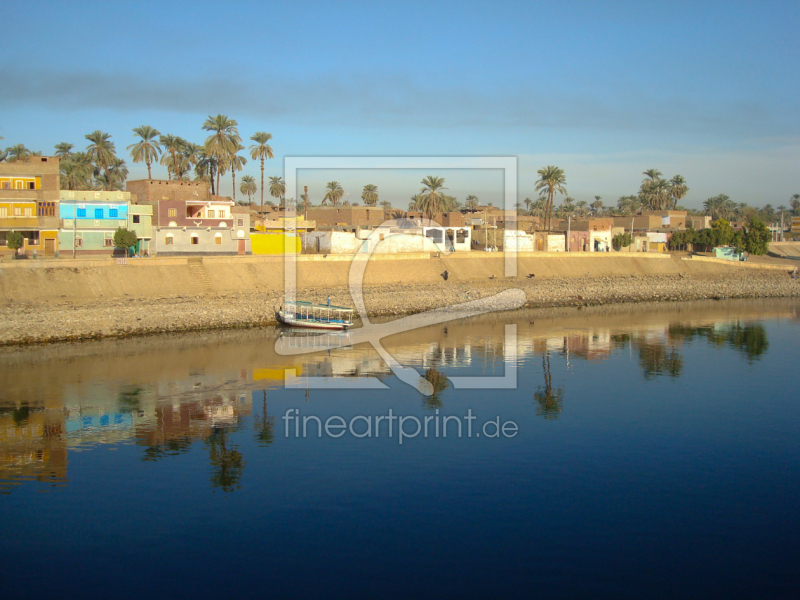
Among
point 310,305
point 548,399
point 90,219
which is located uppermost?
point 90,219

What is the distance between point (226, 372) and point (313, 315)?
662 inches

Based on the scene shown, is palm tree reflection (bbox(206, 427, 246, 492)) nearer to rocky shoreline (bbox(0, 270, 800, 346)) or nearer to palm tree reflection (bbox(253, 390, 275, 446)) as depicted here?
palm tree reflection (bbox(253, 390, 275, 446))

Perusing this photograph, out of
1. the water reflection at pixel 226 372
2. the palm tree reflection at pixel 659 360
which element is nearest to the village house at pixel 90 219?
the water reflection at pixel 226 372

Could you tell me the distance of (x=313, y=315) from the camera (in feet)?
182

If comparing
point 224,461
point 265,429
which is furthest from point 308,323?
point 224,461

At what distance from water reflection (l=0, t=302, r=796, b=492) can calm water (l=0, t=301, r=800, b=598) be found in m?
0.19

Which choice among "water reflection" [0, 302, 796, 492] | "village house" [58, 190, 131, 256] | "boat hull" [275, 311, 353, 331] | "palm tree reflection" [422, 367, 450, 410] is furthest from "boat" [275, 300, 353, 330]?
"village house" [58, 190, 131, 256]

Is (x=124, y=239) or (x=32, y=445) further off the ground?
(x=124, y=239)

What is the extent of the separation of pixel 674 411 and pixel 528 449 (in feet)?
31.0

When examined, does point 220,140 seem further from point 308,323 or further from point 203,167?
point 308,323

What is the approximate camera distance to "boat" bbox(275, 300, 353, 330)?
5353 centimetres

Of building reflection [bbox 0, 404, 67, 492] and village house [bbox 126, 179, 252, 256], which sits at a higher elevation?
village house [bbox 126, 179, 252, 256]

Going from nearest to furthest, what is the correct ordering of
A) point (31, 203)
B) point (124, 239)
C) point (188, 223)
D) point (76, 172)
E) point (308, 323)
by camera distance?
point (308, 323)
point (124, 239)
point (31, 203)
point (188, 223)
point (76, 172)

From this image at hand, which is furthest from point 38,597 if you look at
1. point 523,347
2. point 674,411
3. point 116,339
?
point 523,347
